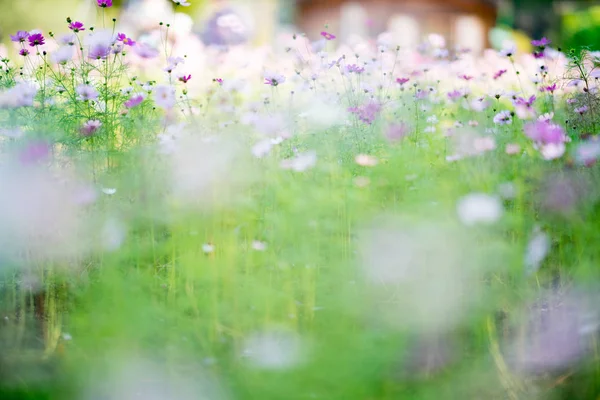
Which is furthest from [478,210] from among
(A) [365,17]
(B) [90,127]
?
(A) [365,17]

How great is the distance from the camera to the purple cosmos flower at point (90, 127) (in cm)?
199

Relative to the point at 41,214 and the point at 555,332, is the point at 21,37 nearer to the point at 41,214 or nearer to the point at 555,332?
the point at 41,214

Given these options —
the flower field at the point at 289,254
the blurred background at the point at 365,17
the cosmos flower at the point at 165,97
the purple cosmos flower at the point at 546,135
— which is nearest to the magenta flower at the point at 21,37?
the flower field at the point at 289,254

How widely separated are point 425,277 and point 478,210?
0.24 meters

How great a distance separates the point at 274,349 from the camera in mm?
1648

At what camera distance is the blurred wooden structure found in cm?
1005

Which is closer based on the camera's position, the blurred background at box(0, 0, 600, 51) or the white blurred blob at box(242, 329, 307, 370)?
the white blurred blob at box(242, 329, 307, 370)

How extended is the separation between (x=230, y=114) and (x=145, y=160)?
0.58 metres

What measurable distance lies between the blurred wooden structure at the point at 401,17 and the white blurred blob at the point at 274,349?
824cm

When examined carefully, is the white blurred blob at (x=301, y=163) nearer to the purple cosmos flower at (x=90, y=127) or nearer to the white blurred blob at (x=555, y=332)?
the purple cosmos flower at (x=90, y=127)

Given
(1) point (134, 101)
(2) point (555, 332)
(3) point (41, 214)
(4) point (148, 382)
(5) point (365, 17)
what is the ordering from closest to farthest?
1. (4) point (148, 382)
2. (2) point (555, 332)
3. (3) point (41, 214)
4. (1) point (134, 101)
5. (5) point (365, 17)

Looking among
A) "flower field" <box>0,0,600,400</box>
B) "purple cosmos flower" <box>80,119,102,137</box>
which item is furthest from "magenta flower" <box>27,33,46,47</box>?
"purple cosmos flower" <box>80,119,102,137</box>

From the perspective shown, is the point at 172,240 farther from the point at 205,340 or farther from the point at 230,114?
the point at 230,114

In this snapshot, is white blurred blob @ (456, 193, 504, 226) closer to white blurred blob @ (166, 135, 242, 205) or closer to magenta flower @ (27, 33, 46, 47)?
white blurred blob @ (166, 135, 242, 205)
